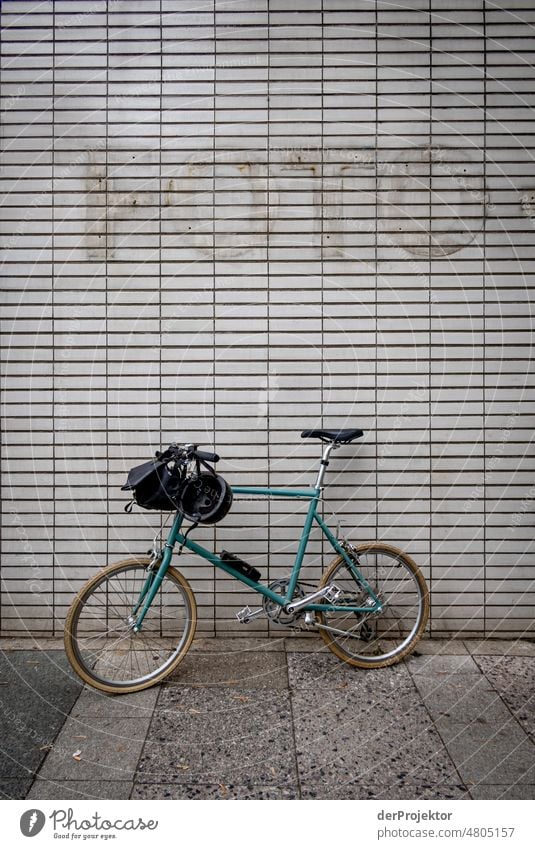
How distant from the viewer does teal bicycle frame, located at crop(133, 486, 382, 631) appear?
3982mm

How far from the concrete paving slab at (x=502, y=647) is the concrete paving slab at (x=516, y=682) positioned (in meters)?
0.06

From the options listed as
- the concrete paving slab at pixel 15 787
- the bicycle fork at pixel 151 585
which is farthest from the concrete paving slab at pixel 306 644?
the concrete paving slab at pixel 15 787

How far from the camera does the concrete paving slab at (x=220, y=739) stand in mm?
3135

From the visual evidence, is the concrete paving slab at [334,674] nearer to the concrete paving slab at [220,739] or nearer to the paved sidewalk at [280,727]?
the paved sidewalk at [280,727]

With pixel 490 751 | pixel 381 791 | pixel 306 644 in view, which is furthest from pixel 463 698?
pixel 306 644

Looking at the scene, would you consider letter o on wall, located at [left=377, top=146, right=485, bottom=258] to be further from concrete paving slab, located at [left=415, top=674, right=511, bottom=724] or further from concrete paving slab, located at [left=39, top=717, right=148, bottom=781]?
concrete paving slab, located at [left=39, top=717, right=148, bottom=781]

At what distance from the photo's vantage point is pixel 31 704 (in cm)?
377

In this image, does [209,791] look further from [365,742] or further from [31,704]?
[31,704]

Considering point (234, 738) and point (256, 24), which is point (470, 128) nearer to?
point (256, 24)

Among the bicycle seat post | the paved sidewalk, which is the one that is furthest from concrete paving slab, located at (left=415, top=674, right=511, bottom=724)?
the bicycle seat post

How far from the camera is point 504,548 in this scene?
15.1 feet

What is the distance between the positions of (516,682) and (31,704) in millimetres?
3294

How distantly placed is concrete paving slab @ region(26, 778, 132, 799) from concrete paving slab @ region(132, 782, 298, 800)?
3.0 inches

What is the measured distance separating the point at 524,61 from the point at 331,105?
5.06 ft
